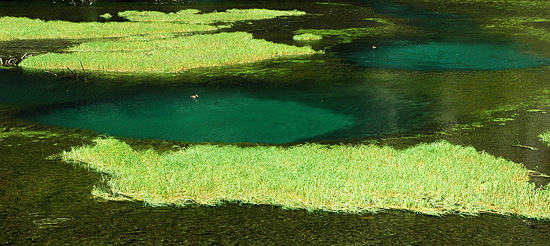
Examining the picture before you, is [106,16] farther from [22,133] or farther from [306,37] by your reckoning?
[22,133]

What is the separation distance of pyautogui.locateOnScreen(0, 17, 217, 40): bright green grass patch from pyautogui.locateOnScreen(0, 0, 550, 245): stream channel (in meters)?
2.68

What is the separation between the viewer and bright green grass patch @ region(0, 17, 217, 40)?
1582 inches

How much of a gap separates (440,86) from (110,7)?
1912 inches

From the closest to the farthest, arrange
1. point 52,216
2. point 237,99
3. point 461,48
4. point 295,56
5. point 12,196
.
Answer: point 52,216, point 12,196, point 237,99, point 295,56, point 461,48

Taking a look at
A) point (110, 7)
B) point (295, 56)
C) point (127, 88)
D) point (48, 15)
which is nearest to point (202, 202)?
point (127, 88)

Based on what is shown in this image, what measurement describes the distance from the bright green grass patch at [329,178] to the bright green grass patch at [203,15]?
35.6m

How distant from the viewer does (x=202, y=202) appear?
1173cm

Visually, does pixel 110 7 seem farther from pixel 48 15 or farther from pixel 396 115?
pixel 396 115

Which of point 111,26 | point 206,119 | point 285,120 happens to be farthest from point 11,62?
point 285,120

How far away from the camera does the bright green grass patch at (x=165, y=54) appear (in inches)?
1152

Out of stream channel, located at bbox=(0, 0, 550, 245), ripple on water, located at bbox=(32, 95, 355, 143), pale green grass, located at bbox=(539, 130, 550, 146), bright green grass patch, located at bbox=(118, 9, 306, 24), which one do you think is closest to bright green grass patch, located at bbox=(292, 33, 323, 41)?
stream channel, located at bbox=(0, 0, 550, 245)

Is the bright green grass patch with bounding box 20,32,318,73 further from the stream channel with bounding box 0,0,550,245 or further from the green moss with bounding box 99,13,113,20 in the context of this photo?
the green moss with bounding box 99,13,113,20

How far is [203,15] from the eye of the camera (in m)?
53.0

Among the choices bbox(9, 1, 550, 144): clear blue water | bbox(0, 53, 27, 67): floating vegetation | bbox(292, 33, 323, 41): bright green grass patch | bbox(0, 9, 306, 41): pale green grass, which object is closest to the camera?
bbox(9, 1, 550, 144): clear blue water
